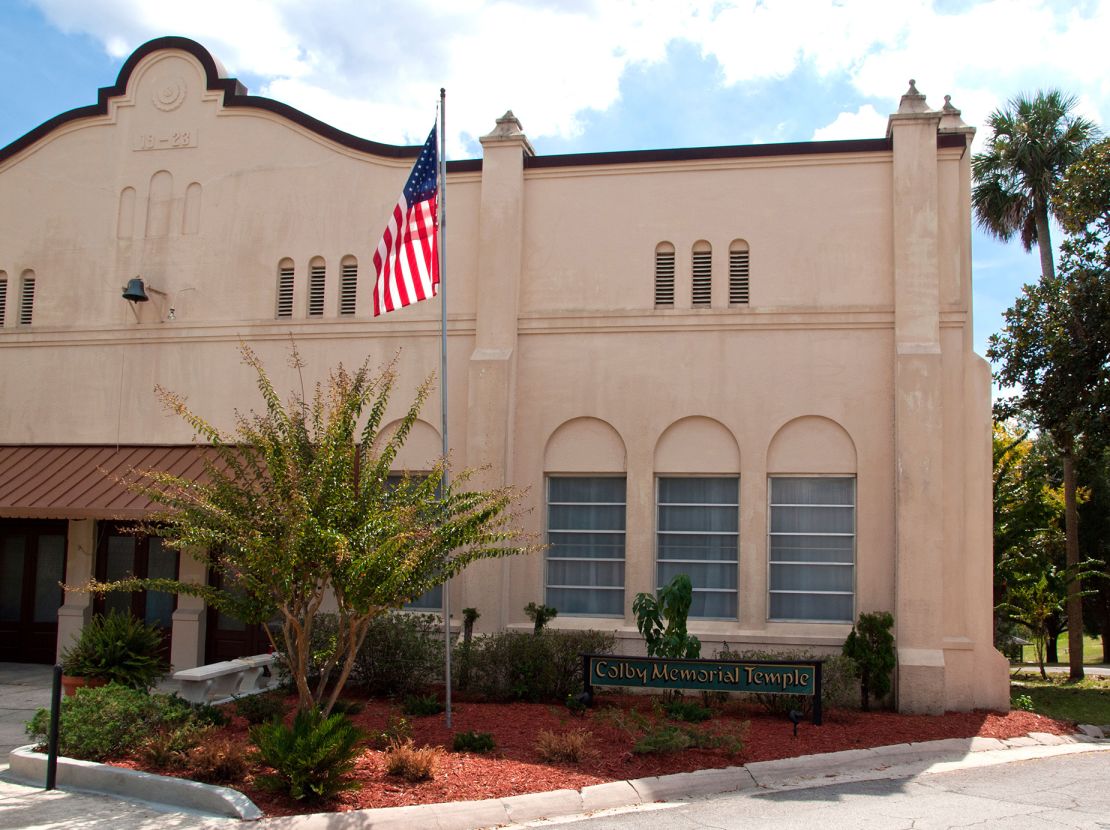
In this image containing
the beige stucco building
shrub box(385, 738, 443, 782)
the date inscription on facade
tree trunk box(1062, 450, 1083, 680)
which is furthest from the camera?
tree trunk box(1062, 450, 1083, 680)

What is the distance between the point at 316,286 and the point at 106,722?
8.92 meters

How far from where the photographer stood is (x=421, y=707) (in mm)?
12875

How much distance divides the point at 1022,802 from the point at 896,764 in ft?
6.41

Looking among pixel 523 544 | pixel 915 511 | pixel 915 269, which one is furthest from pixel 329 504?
pixel 915 269

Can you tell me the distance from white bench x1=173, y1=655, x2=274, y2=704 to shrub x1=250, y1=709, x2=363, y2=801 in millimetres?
3782

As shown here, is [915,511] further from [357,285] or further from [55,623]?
[55,623]

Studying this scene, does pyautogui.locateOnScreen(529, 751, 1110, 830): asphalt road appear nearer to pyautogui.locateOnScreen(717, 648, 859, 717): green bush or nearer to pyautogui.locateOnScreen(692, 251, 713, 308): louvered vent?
pyautogui.locateOnScreen(717, 648, 859, 717): green bush

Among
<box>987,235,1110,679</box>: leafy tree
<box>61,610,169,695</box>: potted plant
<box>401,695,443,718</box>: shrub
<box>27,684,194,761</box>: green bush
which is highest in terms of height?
<box>987,235,1110,679</box>: leafy tree

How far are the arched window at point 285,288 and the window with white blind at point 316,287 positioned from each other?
36 cm

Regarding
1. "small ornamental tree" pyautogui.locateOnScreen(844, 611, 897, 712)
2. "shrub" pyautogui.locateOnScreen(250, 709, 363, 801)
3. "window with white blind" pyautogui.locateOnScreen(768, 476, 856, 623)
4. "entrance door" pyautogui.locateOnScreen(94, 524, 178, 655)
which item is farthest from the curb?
"window with white blind" pyautogui.locateOnScreen(768, 476, 856, 623)

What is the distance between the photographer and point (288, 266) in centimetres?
1750

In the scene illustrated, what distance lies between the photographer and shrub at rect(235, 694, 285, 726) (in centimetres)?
1180

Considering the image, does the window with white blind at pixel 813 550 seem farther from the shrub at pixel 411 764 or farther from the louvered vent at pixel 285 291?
the louvered vent at pixel 285 291

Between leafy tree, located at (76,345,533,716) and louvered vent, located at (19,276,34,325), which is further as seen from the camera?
louvered vent, located at (19,276,34,325)
